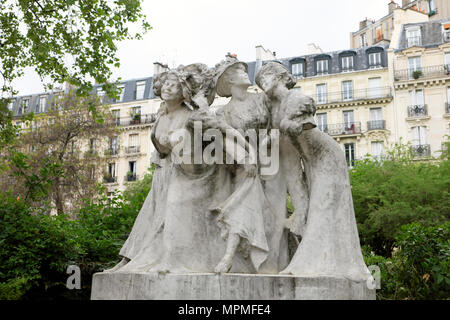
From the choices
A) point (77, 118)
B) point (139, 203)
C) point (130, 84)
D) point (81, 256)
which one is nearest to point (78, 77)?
point (139, 203)

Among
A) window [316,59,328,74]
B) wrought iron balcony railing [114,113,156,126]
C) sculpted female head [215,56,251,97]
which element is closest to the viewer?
sculpted female head [215,56,251,97]

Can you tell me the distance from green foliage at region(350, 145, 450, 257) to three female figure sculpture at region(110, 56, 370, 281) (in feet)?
57.4

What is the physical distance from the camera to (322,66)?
132ft

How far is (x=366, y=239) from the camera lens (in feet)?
72.6

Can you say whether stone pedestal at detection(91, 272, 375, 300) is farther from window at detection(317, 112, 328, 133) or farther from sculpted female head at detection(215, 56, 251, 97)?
window at detection(317, 112, 328, 133)

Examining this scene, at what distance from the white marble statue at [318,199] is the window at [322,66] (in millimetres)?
36387

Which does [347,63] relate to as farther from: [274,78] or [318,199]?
[318,199]

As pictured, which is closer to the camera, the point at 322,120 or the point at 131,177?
the point at 322,120

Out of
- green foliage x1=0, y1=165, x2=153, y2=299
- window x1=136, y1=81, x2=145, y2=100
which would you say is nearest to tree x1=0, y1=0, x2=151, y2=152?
green foliage x1=0, y1=165, x2=153, y2=299

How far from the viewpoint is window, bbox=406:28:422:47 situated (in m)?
38.3

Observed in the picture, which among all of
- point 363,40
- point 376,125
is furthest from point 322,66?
point 363,40

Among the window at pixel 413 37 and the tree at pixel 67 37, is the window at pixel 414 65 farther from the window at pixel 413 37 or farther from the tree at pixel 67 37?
the tree at pixel 67 37

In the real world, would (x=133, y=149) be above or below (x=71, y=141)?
above

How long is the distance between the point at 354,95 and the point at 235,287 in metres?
35.8
